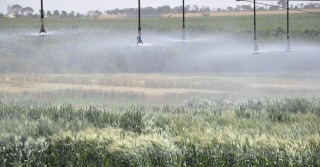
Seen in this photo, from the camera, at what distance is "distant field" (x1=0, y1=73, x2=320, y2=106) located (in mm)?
47906

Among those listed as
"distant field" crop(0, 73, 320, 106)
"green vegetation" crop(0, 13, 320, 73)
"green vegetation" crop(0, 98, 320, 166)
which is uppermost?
"green vegetation" crop(0, 13, 320, 73)

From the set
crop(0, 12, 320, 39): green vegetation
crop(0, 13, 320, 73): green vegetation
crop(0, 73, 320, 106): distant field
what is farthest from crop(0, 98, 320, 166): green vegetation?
crop(0, 12, 320, 39): green vegetation

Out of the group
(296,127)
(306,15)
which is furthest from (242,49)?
(296,127)

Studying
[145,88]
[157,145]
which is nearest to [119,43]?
[145,88]

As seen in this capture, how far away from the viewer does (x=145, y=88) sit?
5169 cm

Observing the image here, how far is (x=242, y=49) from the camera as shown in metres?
93.4

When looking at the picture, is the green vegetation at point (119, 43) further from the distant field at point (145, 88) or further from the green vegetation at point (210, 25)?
the distant field at point (145, 88)

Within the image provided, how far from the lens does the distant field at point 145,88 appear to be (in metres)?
47.9

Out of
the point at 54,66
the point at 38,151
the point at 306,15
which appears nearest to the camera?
the point at 38,151

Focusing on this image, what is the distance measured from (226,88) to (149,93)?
849 cm

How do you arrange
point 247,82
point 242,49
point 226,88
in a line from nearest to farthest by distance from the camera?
1. point 226,88
2. point 247,82
3. point 242,49

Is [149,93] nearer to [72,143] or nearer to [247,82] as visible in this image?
[247,82]

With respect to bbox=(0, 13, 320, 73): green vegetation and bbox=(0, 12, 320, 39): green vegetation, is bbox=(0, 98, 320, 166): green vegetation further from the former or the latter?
bbox=(0, 12, 320, 39): green vegetation

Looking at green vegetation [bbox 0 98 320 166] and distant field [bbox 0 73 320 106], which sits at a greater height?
green vegetation [bbox 0 98 320 166]
